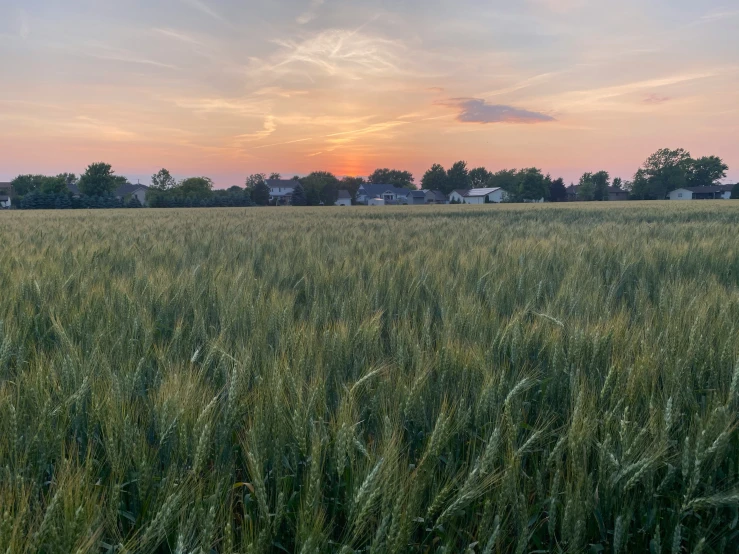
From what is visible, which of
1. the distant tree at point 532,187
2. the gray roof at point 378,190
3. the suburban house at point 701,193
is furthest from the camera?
the gray roof at point 378,190

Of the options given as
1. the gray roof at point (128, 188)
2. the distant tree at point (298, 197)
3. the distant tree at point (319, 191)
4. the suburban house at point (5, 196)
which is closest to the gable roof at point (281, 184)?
the distant tree at point (319, 191)

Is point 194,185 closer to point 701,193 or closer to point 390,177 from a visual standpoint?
point 390,177

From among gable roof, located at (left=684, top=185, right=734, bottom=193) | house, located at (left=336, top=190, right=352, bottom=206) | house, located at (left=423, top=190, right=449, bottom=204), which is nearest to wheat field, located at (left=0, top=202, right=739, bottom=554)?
house, located at (left=336, top=190, right=352, bottom=206)

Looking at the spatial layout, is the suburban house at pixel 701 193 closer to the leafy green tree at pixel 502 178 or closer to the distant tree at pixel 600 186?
the distant tree at pixel 600 186

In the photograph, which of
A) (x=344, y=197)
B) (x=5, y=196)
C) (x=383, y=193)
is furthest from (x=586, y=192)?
(x=5, y=196)

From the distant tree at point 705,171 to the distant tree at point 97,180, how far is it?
11394cm

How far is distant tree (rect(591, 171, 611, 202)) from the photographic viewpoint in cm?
9075

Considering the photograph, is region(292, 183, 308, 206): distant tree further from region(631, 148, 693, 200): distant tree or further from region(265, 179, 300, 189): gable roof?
region(631, 148, 693, 200): distant tree

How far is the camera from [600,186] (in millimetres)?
96250

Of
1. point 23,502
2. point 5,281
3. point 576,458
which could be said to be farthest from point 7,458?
point 5,281

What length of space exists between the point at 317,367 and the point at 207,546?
698 mm

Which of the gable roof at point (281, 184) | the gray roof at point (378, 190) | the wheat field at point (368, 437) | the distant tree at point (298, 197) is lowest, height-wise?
the wheat field at point (368, 437)

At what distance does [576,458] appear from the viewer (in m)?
1.07

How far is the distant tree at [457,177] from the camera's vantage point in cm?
11262
